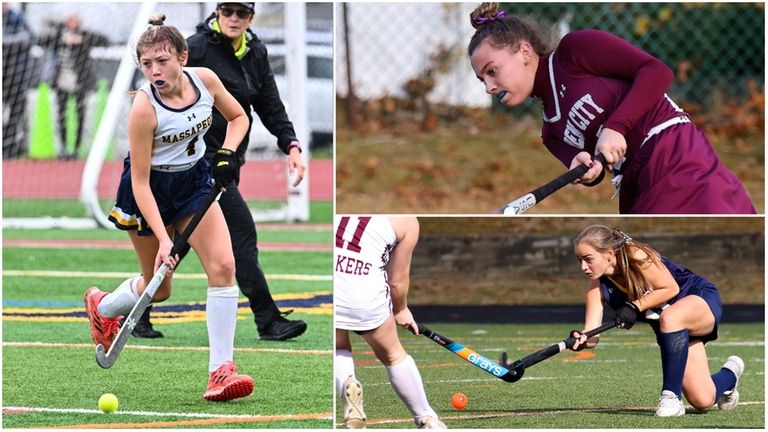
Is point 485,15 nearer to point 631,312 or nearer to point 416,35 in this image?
point 631,312

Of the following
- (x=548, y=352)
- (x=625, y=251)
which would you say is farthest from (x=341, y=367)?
(x=625, y=251)

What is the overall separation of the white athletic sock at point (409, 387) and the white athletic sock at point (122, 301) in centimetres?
111

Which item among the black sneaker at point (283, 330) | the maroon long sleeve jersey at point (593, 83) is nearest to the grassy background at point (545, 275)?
the maroon long sleeve jersey at point (593, 83)

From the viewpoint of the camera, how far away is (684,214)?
4.46 metres

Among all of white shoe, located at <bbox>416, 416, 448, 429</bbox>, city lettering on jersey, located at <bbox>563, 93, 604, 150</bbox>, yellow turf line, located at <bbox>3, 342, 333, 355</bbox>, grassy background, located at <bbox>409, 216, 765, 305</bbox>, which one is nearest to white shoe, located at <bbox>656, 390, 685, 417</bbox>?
grassy background, located at <bbox>409, 216, 765, 305</bbox>

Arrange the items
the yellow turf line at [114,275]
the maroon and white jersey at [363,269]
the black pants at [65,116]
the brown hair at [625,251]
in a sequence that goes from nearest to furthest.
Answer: the maroon and white jersey at [363,269]
the brown hair at [625,251]
the yellow turf line at [114,275]
the black pants at [65,116]

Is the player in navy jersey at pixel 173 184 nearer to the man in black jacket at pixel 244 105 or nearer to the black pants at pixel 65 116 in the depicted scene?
the man in black jacket at pixel 244 105

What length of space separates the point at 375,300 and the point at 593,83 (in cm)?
102

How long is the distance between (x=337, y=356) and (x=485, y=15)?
119 cm

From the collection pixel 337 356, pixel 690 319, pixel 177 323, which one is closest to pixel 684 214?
pixel 690 319

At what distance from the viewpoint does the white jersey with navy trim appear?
459cm

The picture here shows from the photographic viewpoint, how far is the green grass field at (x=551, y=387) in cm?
447

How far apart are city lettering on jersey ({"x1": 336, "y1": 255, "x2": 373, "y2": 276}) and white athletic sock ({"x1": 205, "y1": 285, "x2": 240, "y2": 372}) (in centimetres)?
91

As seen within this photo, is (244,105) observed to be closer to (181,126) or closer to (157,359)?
(157,359)
